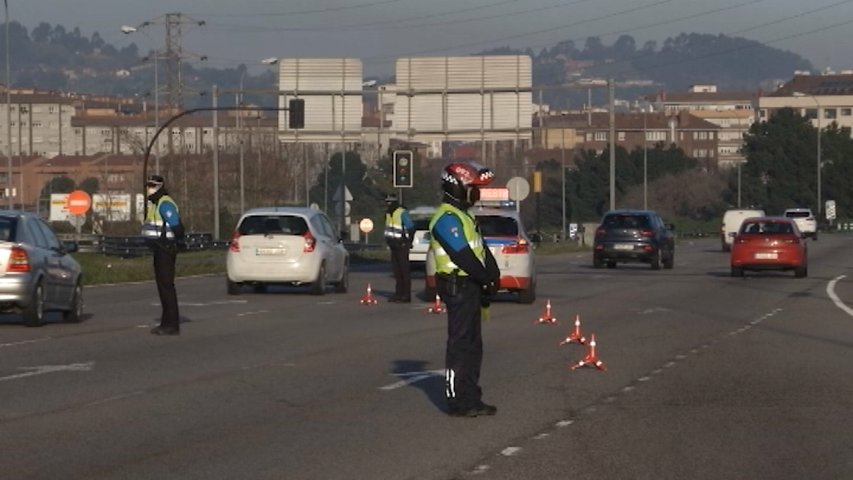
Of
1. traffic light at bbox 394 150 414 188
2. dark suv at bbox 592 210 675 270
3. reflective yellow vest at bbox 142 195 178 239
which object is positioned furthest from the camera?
dark suv at bbox 592 210 675 270

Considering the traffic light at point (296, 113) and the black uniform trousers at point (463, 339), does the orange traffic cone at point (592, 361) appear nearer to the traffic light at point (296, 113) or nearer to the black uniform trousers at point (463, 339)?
the black uniform trousers at point (463, 339)

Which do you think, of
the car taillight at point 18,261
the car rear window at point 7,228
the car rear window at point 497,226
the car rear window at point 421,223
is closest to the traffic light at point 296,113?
the car rear window at point 421,223

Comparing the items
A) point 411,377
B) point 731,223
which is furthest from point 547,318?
point 731,223

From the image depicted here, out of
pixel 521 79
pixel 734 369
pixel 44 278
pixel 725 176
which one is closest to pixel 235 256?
pixel 44 278

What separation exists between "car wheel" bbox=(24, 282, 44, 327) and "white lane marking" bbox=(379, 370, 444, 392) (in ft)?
25.1

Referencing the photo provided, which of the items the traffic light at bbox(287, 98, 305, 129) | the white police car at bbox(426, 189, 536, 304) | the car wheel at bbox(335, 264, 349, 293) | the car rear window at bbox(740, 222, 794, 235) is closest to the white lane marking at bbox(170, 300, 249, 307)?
the white police car at bbox(426, 189, 536, 304)

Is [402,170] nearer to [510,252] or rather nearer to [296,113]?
[296,113]

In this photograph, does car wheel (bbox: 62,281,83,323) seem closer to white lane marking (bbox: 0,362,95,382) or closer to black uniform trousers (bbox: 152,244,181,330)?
black uniform trousers (bbox: 152,244,181,330)

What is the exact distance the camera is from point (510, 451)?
12.7 meters

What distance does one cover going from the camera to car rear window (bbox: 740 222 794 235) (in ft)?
151

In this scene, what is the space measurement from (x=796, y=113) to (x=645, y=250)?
95296 mm

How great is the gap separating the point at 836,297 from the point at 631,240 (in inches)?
621

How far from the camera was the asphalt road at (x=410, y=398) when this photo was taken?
40.1 feet

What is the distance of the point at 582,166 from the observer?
139750 millimetres
